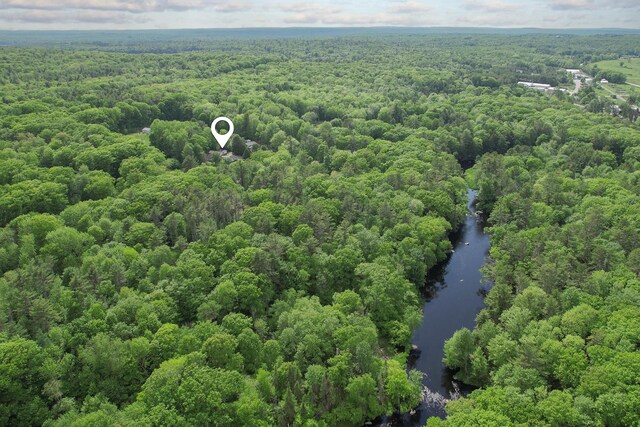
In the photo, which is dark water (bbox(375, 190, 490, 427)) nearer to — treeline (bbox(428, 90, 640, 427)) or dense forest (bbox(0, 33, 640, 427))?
dense forest (bbox(0, 33, 640, 427))

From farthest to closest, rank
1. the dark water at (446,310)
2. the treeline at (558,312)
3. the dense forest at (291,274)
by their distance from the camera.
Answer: the dark water at (446,310), the dense forest at (291,274), the treeline at (558,312)

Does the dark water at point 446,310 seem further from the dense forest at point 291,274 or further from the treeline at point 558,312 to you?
the treeline at point 558,312

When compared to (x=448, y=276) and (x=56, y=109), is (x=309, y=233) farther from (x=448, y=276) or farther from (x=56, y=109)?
(x=56, y=109)

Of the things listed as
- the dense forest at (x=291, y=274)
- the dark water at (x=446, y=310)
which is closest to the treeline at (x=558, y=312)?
the dense forest at (x=291, y=274)

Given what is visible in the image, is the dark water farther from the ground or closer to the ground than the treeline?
closer to the ground

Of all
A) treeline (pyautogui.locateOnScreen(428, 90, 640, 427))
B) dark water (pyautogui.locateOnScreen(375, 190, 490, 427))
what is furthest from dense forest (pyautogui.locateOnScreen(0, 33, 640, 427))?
dark water (pyautogui.locateOnScreen(375, 190, 490, 427))
